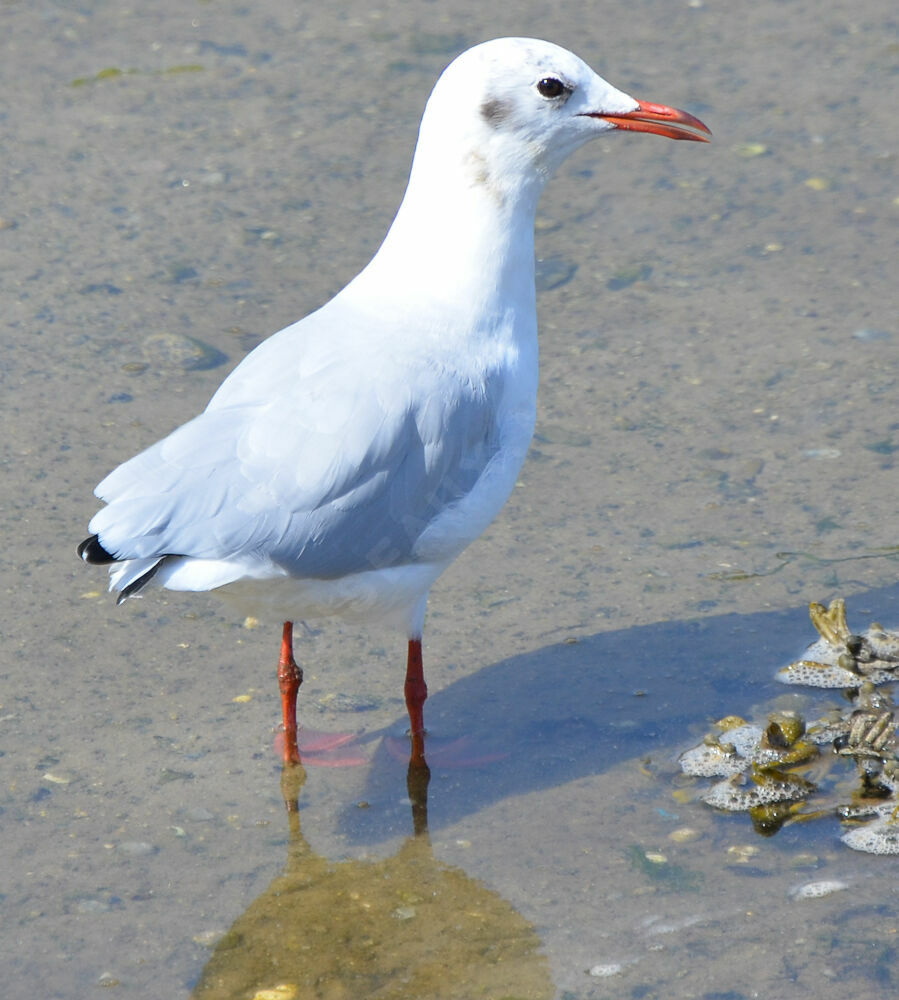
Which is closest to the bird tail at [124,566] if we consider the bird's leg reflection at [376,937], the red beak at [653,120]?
the bird's leg reflection at [376,937]

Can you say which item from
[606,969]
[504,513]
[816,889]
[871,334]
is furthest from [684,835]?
[871,334]

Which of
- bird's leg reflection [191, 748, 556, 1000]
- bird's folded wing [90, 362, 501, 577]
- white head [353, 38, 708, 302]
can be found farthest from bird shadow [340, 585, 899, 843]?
white head [353, 38, 708, 302]

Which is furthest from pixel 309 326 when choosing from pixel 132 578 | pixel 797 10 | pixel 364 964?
pixel 797 10

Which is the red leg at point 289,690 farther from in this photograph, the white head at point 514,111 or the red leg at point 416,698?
the white head at point 514,111

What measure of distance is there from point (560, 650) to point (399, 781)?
725 millimetres

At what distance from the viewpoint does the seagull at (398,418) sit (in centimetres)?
392

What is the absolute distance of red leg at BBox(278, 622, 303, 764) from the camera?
456cm

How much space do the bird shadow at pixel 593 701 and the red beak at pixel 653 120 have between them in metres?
1.57

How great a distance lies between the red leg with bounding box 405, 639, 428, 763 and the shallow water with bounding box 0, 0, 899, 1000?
0.10 metres

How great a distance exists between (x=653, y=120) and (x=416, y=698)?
1.83 m

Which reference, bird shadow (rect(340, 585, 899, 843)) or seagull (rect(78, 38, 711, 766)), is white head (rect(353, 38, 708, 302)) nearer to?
seagull (rect(78, 38, 711, 766))

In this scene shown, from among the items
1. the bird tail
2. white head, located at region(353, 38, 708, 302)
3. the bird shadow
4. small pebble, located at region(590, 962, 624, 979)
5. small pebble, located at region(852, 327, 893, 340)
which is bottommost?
small pebble, located at region(590, 962, 624, 979)

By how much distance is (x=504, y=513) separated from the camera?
555cm

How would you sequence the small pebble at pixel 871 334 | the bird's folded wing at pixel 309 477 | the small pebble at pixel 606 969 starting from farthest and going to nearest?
the small pebble at pixel 871 334 → the bird's folded wing at pixel 309 477 → the small pebble at pixel 606 969
